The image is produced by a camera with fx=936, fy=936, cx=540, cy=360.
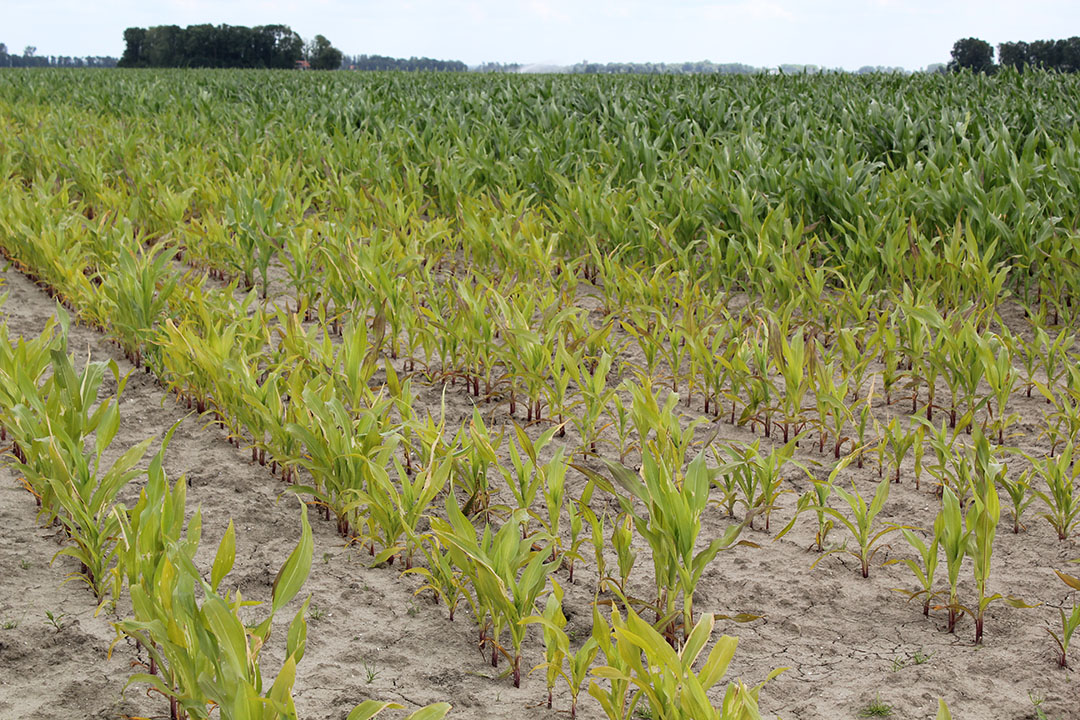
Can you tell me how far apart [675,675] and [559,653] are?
30cm

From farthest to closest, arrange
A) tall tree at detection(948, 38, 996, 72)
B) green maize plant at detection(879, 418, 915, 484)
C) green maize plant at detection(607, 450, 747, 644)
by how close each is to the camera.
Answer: tall tree at detection(948, 38, 996, 72) → green maize plant at detection(879, 418, 915, 484) → green maize plant at detection(607, 450, 747, 644)

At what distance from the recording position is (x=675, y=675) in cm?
154

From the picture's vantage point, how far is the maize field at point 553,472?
1816 millimetres

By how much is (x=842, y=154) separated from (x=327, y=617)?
170 inches

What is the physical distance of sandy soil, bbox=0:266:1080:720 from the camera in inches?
71.1

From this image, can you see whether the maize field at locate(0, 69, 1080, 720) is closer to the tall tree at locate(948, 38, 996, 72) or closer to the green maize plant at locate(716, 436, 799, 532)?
the green maize plant at locate(716, 436, 799, 532)

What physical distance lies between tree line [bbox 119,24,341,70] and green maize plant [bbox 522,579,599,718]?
6066cm

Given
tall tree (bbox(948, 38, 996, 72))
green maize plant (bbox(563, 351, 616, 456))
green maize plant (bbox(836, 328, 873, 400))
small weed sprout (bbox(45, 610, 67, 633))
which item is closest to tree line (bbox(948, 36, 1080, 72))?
tall tree (bbox(948, 38, 996, 72))

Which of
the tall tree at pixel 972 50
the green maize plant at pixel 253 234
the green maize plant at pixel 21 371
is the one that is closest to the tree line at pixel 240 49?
the tall tree at pixel 972 50

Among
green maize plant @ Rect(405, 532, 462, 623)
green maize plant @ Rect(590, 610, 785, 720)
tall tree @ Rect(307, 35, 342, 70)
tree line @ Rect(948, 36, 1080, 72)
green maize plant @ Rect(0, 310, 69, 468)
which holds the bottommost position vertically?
green maize plant @ Rect(405, 532, 462, 623)

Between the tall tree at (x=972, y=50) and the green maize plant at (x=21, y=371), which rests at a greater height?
the tall tree at (x=972, y=50)

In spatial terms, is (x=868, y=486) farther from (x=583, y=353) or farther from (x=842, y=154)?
(x=842, y=154)

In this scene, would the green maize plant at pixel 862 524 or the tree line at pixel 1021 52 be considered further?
the tree line at pixel 1021 52

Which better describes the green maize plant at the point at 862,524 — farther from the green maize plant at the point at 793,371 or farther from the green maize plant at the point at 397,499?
the green maize plant at the point at 397,499
